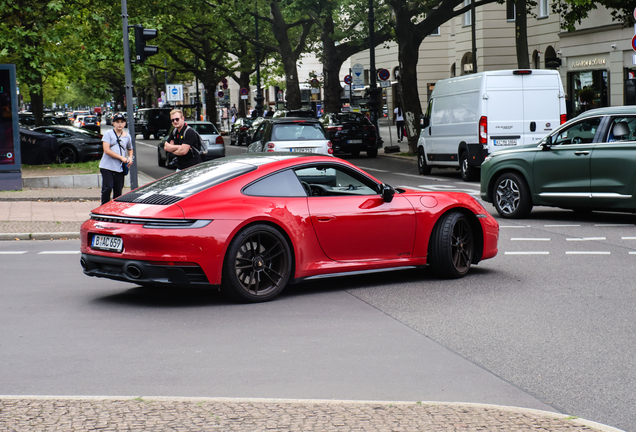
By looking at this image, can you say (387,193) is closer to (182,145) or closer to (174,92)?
(182,145)

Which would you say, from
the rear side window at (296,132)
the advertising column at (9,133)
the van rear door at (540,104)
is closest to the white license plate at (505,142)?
the van rear door at (540,104)

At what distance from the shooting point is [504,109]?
19.0 m

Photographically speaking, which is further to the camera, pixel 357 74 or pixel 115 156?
pixel 357 74

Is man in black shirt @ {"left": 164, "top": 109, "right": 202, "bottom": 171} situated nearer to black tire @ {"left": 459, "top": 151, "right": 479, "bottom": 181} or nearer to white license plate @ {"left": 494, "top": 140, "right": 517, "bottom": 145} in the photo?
white license plate @ {"left": 494, "top": 140, "right": 517, "bottom": 145}

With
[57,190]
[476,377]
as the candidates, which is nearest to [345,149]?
[57,190]

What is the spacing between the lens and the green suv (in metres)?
12.4

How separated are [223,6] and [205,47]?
11.1 m

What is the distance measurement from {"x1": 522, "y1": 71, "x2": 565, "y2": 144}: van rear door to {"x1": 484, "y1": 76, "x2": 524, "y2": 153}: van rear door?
13cm

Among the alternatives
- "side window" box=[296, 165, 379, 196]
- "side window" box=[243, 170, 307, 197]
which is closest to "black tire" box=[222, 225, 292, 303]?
"side window" box=[243, 170, 307, 197]

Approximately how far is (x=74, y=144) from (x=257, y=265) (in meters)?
22.8

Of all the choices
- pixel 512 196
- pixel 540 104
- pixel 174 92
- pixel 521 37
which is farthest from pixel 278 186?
pixel 174 92

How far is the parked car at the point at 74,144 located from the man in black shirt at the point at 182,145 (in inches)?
633

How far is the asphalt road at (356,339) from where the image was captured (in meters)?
4.90

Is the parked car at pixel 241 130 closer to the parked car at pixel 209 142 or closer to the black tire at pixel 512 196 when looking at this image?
the parked car at pixel 209 142
